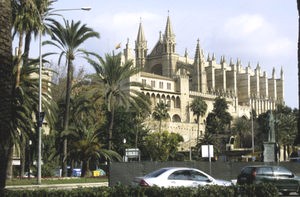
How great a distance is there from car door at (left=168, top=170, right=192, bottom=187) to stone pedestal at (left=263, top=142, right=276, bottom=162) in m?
19.3

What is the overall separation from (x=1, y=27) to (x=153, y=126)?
282 ft

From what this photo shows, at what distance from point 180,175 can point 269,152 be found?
67.0 feet

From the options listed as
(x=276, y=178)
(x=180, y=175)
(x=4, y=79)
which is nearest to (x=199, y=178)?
(x=180, y=175)

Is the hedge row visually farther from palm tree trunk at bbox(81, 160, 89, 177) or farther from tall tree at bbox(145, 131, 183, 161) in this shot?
tall tree at bbox(145, 131, 183, 161)

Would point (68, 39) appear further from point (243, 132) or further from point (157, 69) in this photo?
point (157, 69)

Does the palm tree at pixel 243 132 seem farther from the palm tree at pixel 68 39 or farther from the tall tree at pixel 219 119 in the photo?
the palm tree at pixel 68 39

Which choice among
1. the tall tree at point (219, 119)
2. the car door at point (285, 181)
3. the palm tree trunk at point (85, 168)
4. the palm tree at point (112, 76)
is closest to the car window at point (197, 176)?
the car door at point (285, 181)

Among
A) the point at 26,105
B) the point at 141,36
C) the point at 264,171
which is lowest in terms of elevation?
the point at 264,171

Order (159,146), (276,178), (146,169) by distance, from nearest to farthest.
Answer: (276,178) < (146,169) < (159,146)

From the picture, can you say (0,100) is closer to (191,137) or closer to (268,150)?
(268,150)

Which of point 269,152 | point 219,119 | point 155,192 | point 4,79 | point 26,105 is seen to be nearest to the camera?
point 4,79

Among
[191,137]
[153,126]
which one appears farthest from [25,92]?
[191,137]

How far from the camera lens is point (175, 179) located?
17484mm

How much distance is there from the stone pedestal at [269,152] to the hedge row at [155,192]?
2368 cm
